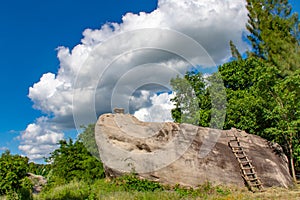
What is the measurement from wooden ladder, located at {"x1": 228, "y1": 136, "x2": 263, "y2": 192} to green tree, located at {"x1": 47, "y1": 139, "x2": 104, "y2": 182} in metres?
8.39

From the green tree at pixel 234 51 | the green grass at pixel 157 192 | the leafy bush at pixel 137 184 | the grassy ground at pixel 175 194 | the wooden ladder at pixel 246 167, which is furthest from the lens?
the green tree at pixel 234 51

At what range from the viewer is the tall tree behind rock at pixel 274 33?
25027 millimetres

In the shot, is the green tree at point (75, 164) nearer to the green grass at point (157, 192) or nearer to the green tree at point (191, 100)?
the green grass at point (157, 192)

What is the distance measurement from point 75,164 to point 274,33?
819 inches

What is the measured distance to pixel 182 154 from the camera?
46.6 ft

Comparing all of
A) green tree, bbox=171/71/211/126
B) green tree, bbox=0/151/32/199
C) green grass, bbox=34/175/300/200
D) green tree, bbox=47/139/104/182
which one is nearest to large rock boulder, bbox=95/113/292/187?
green grass, bbox=34/175/300/200

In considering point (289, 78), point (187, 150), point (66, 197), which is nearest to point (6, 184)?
point (66, 197)

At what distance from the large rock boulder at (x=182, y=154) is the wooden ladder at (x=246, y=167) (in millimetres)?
209

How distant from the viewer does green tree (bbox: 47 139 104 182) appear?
61.6ft

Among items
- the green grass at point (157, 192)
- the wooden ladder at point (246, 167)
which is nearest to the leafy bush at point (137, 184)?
the green grass at point (157, 192)

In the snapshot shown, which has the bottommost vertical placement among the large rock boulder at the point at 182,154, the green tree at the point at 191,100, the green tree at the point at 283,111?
the large rock boulder at the point at 182,154

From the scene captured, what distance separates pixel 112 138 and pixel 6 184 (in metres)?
7.03

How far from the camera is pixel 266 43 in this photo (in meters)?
28.0

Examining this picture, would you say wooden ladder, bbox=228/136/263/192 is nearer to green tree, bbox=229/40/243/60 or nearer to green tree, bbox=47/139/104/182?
green tree, bbox=47/139/104/182
